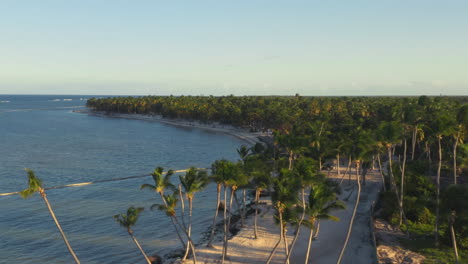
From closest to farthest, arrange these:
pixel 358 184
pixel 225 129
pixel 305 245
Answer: pixel 305 245 → pixel 358 184 → pixel 225 129

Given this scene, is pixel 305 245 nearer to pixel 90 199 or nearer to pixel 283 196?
pixel 283 196

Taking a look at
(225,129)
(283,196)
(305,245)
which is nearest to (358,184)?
(305,245)

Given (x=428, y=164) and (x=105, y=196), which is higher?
(x=428, y=164)

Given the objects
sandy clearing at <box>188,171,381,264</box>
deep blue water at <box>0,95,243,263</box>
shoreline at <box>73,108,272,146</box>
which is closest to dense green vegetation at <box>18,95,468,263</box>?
sandy clearing at <box>188,171,381,264</box>

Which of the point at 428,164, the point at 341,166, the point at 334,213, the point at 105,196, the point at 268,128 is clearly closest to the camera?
the point at 334,213

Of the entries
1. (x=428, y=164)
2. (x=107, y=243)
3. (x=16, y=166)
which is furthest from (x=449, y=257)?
(x=16, y=166)

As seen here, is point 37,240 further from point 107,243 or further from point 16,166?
point 16,166

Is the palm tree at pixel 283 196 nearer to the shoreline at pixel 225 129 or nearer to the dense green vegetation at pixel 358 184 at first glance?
the dense green vegetation at pixel 358 184

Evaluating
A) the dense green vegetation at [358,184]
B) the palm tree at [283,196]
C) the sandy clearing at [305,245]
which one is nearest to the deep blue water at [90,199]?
the dense green vegetation at [358,184]
